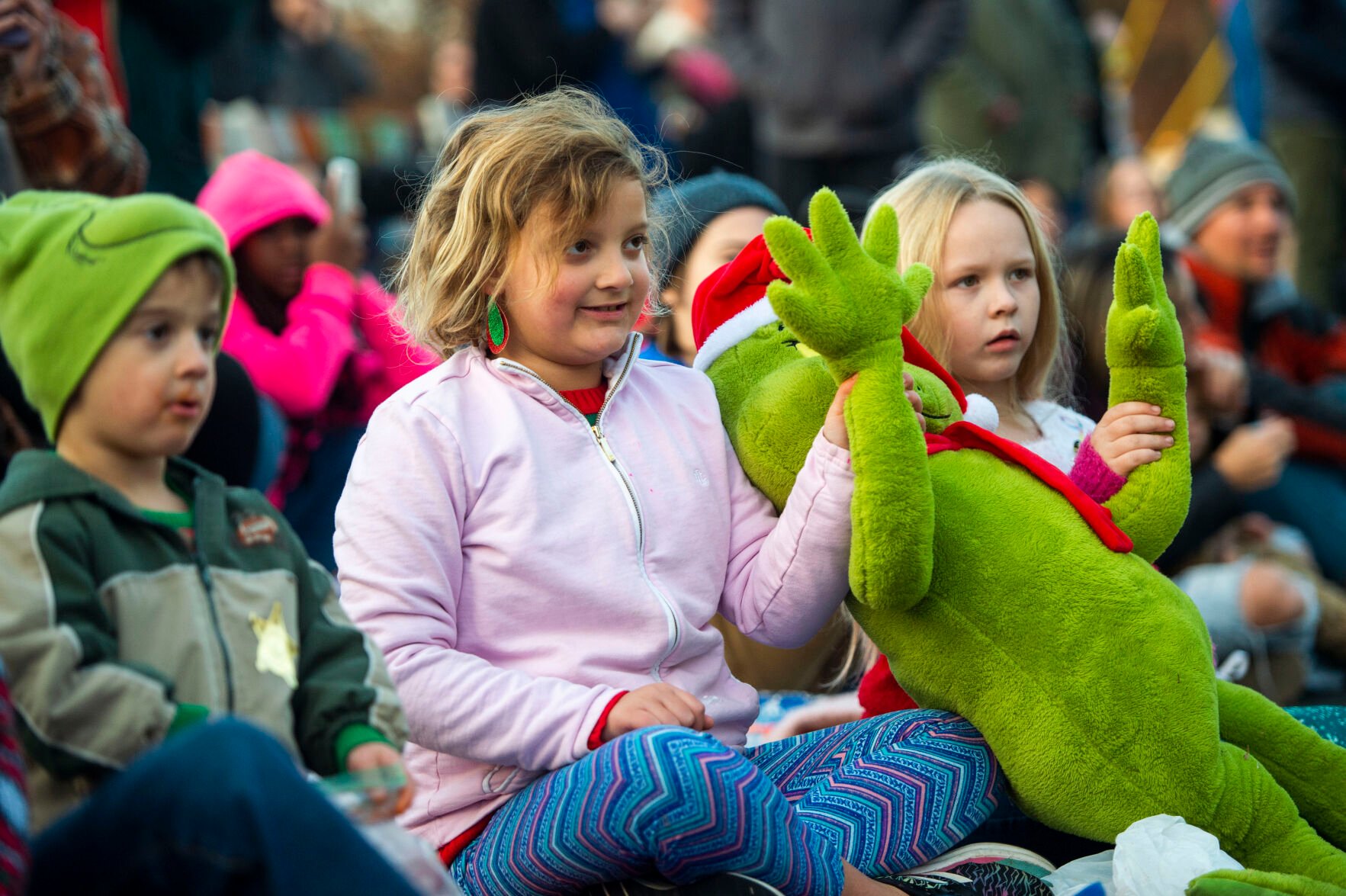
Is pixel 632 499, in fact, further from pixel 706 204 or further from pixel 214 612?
pixel 706 204

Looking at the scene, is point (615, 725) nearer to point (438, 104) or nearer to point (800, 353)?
point (800, 353)

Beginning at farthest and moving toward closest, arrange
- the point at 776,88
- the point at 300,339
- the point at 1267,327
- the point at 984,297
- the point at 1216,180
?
the point at 776,88
the point at 1216,180
the point at 1267,327
the point at 300,339
the point at 984,297

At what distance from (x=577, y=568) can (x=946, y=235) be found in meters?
0.88

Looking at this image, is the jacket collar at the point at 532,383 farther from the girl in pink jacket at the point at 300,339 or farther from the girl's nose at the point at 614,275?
the girl in pink jacket at the point at 300,339

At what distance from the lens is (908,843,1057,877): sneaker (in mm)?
2027

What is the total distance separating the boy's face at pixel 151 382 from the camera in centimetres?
149

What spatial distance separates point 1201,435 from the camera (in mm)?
3768

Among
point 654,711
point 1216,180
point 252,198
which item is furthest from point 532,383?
point 1216,180

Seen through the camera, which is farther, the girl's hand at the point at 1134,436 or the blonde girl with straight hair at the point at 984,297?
the blonde girl with straight hair at the point at 984,297

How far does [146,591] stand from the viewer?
58.1 inches

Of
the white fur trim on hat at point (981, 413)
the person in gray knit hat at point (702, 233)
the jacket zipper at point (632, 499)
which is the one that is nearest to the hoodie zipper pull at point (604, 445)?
the jacket zipper at point (632, 499)

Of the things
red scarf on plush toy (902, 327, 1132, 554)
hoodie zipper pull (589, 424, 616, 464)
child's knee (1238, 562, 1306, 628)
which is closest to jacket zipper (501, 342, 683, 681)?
hoodie zipper pull (589, 424, 616, 464)

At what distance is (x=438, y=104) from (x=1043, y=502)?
6.01 m

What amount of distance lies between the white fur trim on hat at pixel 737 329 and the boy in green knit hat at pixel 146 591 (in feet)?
2.76
